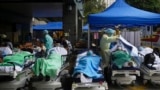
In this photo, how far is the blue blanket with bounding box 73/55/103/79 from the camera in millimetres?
10578

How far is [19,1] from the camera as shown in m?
26.1

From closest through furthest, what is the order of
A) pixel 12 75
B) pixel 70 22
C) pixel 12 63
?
1. pixel 12 75
2. pixel 12 63
3. pixel 70 22

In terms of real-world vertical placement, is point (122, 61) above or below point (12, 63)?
below

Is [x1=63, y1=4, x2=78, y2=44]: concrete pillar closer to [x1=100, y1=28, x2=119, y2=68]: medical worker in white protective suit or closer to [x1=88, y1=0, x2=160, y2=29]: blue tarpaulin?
[x1=88, y1=0, x2=160, y2=29]: blue tarpaulin

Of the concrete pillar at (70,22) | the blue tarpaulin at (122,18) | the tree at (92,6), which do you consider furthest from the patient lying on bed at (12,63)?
the tree at (92,6)

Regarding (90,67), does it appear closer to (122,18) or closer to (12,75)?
(12,75)

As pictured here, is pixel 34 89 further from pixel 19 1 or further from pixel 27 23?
pixel 27 23

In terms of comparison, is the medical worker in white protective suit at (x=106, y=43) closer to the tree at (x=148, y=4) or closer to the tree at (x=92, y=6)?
the tree at (x=92, y=6)

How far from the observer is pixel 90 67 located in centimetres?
1105

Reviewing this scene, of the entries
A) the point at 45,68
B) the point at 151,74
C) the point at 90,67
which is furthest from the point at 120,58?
the point at 45,68

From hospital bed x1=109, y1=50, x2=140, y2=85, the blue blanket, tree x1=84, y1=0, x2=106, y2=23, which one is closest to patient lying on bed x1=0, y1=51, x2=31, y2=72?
the blue blanket

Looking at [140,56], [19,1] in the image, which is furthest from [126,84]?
[19,1]

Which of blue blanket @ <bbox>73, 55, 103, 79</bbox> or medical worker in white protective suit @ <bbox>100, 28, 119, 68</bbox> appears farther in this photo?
medical worker in white protective suit @ <bbox>100, 28, 119, 68</bbox>

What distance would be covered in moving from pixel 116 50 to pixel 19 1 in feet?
46.8
